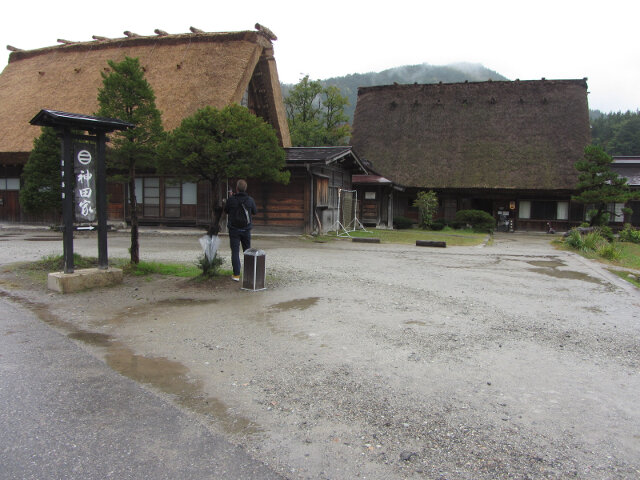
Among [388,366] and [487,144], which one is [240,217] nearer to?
[388,366]

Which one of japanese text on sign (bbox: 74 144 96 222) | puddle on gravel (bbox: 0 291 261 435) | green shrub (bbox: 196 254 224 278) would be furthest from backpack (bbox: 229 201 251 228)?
puddle on gravel (bbox: 0 291 261 435)

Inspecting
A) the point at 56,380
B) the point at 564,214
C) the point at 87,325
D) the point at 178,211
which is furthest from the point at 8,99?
the point at 564,214

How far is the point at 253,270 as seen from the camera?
23.7ft

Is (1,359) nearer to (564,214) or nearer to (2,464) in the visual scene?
(2,464)

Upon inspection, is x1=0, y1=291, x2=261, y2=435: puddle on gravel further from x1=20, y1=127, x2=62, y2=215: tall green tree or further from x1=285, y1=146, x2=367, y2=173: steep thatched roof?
x1=285, y1=146, x2=367, y2=173: steep thatched roof

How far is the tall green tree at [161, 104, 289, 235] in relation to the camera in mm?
8273

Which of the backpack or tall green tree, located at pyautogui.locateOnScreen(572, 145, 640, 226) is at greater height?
tall green tree, located at pyautogui.locateOnScreen(572, 145, 640, 226)

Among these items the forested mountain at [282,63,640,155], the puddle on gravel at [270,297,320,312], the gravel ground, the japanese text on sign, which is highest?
the forested mountain at [282,63,640,155]

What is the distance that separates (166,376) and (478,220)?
23.3 meters

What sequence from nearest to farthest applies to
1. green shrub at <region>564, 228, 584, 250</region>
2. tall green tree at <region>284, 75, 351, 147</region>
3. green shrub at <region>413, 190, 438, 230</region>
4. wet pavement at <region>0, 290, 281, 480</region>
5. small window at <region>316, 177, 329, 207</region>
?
wet pavement at <region>0, 290, 281, 480</region> < green shrub at <region>564, 228, 584, 250</region> < small window at <region>316, 177, 329, 207</region> < green shrub at <region>413, 190, 438, 230</region> < tall green tree at <region>284, 75, 351, 147</region>

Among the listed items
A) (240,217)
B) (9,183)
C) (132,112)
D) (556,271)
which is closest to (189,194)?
(9,183)

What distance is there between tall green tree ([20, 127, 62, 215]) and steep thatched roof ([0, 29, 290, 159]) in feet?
34.7

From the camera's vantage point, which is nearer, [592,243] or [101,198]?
[101,198]

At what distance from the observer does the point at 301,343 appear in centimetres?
477
